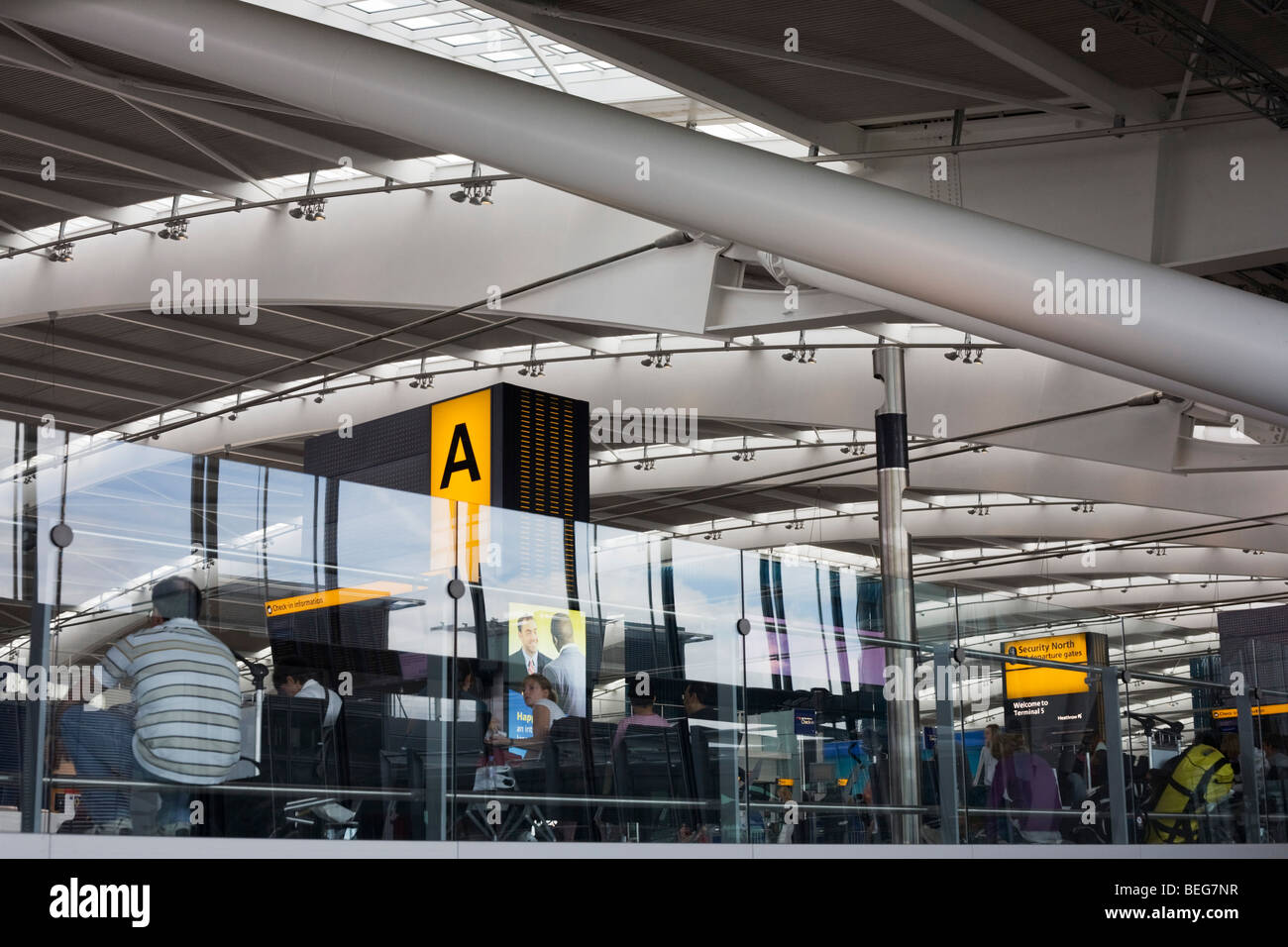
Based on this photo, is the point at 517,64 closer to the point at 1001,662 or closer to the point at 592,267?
the point at 592,267

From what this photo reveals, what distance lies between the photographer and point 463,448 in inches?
526

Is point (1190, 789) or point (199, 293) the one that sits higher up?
point (199, 293)

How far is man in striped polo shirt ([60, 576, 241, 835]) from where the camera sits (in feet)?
19.8

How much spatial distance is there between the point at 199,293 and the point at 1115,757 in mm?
14256

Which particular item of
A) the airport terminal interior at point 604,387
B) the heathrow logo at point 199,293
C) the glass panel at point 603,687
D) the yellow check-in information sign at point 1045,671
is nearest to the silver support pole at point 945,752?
the airport terminal interior at point 604,387

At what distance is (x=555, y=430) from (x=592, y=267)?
6.24 m

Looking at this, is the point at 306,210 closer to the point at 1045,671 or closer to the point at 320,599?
the point at 1045,671

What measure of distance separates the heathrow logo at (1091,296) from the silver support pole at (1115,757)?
3301mm

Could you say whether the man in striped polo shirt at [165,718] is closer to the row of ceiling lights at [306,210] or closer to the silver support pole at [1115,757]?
the silver support pole at [1115,757]

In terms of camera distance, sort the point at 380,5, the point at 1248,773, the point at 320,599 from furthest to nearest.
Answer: the point at 380,5, the point at 1248,773, the point at 320,599

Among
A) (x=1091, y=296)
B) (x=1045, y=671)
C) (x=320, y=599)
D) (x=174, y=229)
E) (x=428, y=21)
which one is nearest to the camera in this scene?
(x=320, y=599)

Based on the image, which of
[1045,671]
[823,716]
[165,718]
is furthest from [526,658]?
[1045,671]

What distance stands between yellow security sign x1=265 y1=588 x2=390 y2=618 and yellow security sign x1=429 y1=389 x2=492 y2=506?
586 cm
